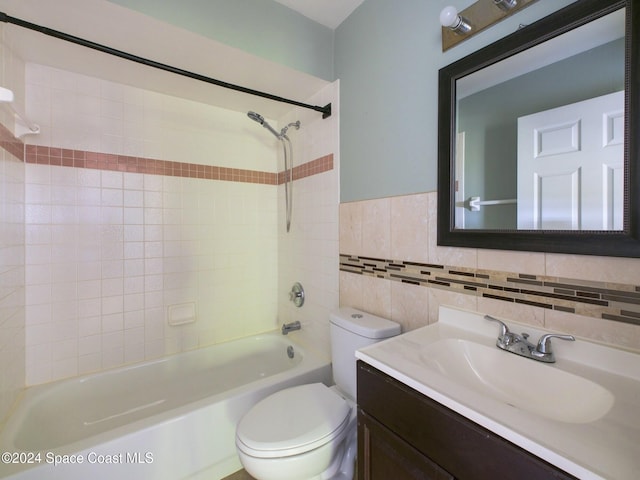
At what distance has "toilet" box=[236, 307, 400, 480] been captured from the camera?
101 centimetres

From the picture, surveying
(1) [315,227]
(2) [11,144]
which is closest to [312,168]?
(1) [315,227]

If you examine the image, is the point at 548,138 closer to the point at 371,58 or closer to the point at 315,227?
the point at 371,58

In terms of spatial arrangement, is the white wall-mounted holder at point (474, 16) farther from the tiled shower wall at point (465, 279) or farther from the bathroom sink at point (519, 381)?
the bathroom sink at point (519, 381)

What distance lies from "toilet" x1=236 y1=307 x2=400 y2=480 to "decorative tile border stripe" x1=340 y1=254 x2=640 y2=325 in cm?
28

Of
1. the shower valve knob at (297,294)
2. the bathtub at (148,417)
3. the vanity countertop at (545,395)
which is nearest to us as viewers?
the vanity countertop at (545,395)

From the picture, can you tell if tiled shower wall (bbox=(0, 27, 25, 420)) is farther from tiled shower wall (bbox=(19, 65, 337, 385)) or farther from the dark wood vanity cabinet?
the dark wood vanity cabinet

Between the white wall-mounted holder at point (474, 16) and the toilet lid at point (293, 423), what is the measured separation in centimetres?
154

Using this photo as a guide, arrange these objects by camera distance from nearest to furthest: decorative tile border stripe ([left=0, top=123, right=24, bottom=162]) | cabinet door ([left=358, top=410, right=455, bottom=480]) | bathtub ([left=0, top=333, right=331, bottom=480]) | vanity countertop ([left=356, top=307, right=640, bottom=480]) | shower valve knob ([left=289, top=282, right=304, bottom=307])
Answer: vanity countertop ([left=356, top=307, right=640, bottom=480]) < cabinet door ([left=358, top=410, right=455, bottom=480]) < bathtub ([left=0, top=333, right=331, bottom=480]) < decorative tile border stripe ([left=0, top=123, right=24, bottom=162]) < shower valve knob ([left=289, top=282, right=304, bottom=307])

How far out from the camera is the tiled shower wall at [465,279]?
779mm

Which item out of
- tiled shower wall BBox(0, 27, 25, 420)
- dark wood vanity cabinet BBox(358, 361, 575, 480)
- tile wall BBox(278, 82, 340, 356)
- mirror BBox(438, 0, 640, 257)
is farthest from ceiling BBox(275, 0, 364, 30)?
dark wood vanity cabinet BBox(358, 361, 575, 480)

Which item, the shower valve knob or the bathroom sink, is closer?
the bathroom sink

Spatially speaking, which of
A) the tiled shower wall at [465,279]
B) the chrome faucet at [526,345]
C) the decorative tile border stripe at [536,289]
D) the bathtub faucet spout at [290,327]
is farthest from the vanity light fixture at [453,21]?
the bathtub faucet spout at [290,327]

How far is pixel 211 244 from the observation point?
2.08m

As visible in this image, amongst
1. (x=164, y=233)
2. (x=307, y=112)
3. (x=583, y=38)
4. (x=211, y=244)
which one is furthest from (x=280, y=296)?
(x=583, y=38)
